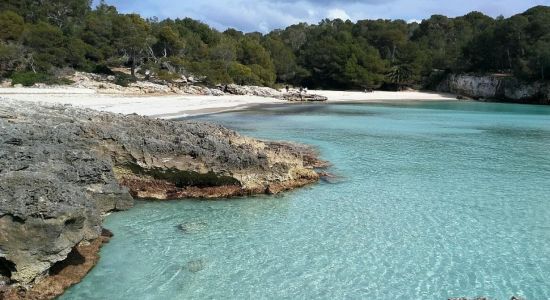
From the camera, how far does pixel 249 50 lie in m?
→ 74.9

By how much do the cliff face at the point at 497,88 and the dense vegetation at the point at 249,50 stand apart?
1642mm

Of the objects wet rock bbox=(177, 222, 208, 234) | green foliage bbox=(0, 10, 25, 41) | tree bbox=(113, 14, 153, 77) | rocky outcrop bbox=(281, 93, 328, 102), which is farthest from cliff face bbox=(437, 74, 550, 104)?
wet rock bbox=(177, 222, 208, 234)

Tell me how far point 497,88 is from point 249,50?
40096mm

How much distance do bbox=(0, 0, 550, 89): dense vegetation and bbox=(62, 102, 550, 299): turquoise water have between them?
39.3 meters

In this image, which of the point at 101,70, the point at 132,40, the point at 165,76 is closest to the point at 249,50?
the point at 165,76

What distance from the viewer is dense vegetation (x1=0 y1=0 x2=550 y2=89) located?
5266 centimetres

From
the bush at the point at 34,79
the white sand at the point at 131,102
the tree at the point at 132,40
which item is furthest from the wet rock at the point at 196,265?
the tree at the point at 132,40

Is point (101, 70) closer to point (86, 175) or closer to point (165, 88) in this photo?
point (165, 88)

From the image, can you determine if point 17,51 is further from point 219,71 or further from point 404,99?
point 404,99

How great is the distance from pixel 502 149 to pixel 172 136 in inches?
653

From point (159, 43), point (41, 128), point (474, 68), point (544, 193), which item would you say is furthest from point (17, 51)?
point (474, 68)

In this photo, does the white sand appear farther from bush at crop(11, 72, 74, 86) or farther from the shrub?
the shrub

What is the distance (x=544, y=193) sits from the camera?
13539 mm

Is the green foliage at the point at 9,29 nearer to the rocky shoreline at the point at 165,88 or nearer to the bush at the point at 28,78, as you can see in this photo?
the rocky shoreline at the point at 165,88
